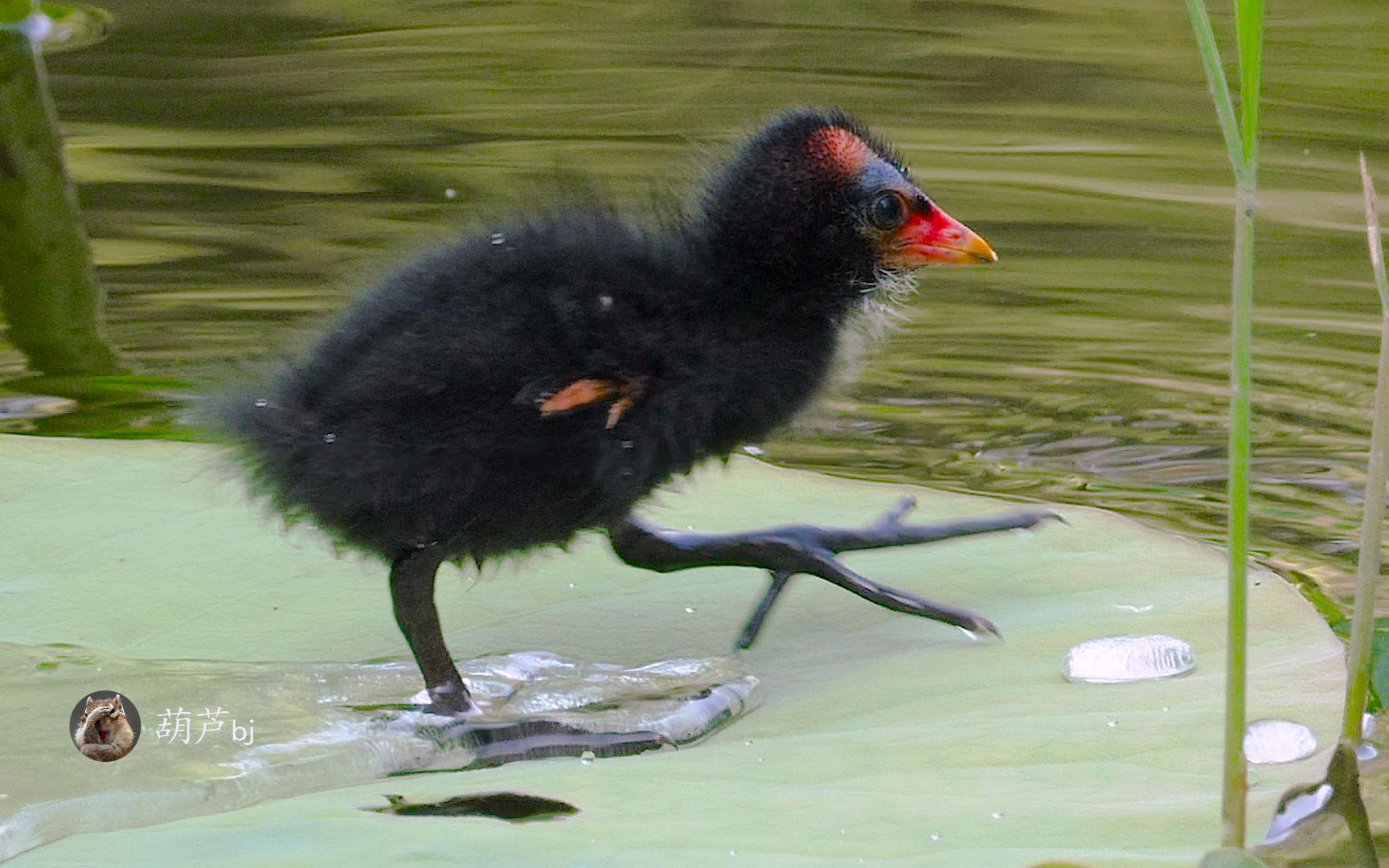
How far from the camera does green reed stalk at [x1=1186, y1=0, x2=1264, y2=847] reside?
1453mm

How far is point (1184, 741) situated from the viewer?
184 cm

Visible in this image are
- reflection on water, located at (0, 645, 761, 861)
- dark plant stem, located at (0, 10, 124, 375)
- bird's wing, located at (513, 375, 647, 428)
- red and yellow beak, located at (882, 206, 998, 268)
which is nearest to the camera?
Answer: reflection on water, located at (0, 645, 761, 861)

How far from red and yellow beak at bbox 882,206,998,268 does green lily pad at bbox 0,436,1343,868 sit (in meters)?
0.42

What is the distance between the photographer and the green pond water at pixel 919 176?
3291 mm

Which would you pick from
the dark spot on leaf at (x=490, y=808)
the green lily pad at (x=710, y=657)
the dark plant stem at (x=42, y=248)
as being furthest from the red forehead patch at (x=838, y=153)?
the dark plant stem at (x=42, y=248)

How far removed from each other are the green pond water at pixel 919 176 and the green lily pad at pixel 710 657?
0.25m

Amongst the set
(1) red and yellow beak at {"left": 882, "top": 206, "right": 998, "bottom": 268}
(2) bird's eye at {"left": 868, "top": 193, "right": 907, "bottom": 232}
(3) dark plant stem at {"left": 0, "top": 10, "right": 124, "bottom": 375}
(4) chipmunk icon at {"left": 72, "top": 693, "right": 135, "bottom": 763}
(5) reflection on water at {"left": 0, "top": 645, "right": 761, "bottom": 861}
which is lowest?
(5) reflection on water at {"left": 0, "top": 645, "right": 761, "bottom": 861}

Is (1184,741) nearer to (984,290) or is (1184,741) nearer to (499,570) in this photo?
(499,570)

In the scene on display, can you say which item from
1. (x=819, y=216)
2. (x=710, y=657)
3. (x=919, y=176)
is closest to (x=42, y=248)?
(x=919, y=176)

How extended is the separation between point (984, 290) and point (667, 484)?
2.00 m

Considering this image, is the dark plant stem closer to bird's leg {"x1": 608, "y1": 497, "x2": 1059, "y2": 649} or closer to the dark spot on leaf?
bird's leg {"x1": 608, "y1": 497, "x2": 1059, "y2": 649}

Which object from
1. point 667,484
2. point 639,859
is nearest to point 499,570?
point 667,484

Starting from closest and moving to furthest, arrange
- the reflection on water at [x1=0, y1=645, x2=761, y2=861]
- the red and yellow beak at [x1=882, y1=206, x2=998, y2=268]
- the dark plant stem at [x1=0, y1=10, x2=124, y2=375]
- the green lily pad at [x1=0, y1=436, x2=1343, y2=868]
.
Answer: the green lily pad at [x1=0, y1=436, x2=1343, y2=868], the reflection on water at [x1=0, y1=645, x2=761, y2=861], the red and yellow beak at [x1=882, y1=206, x2=998, y2=268], the dark plant stem at [x1=0, y1=10, x2=124, y2=375]

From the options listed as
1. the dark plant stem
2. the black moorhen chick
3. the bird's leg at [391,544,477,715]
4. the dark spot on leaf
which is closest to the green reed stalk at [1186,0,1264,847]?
the dark spot on leaf
